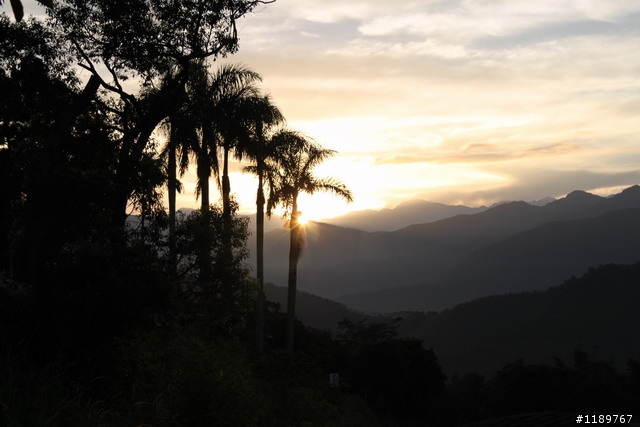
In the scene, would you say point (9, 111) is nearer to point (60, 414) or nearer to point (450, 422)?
point (60, 414)

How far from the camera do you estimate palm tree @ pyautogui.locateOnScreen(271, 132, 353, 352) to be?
41.5m

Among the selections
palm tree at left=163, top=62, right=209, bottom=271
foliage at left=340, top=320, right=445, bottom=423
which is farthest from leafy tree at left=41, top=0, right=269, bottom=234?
foliage at left=340, top=320, right=445, bottom=423

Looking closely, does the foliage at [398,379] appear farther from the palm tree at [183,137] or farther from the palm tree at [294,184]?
the palm tree at [183,137]

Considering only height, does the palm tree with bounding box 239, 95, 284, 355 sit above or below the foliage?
above

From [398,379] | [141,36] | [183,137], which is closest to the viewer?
[141,36]

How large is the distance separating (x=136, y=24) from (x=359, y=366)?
186 feet

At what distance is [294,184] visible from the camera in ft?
139

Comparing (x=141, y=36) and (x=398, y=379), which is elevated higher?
(x=141, y=36)

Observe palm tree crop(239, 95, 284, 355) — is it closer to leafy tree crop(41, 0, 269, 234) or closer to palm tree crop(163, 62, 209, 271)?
palm tree crop(163, 62, 209, 271)

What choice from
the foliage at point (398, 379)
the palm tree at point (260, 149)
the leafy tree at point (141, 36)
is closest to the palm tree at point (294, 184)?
the palm tree at point (260, 149)

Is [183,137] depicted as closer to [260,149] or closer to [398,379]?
[260,149]

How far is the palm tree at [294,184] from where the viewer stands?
41531mm

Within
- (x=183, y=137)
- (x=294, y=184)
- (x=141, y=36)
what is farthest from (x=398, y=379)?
(x=141, y=36)

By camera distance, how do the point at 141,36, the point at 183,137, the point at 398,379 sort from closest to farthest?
1. the point at 141,36
2. the point at 183,137
3. the point at 398,379
